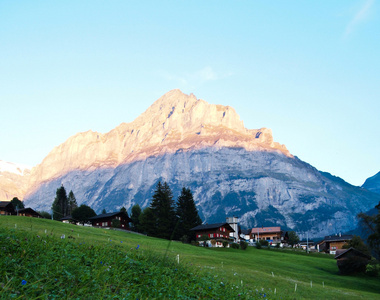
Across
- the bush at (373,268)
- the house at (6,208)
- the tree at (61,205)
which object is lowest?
the bush at (373,268)

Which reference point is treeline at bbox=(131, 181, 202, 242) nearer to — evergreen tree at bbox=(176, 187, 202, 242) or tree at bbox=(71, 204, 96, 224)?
evergreen tree at bbox=(176, 187, 202, 242)

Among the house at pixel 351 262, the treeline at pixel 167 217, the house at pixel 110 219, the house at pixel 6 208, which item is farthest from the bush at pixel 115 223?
the house at pixel 351 262

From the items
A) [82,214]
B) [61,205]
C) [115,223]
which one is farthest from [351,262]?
[61,205]

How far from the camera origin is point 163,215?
10431 centimetres

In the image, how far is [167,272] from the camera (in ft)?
48.4

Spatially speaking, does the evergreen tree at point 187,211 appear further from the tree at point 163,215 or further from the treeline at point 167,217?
the tree at point 163,215

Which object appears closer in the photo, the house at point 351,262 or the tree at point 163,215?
the house at point 351,262

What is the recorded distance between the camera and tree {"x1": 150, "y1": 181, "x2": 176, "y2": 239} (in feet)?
334

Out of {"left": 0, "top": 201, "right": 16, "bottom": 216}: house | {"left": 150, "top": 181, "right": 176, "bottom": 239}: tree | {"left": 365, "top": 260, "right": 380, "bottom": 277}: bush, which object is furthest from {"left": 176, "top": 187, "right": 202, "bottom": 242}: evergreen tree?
{"left": 0, "top": 201, "right": 16, "bottom": 216}: house

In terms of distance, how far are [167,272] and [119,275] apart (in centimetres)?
296

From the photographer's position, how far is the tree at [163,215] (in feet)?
334

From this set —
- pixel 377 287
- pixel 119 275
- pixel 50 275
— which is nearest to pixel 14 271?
pixel 50 275

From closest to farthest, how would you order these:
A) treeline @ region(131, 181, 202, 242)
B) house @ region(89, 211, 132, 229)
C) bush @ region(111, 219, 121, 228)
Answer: treeline @ region(131, 181, 202, 242), bush @ region(111, 219, 121, 228), house @ region(89, 211, 132, 229)

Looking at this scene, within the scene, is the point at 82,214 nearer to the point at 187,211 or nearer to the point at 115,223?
the point at 115,223
